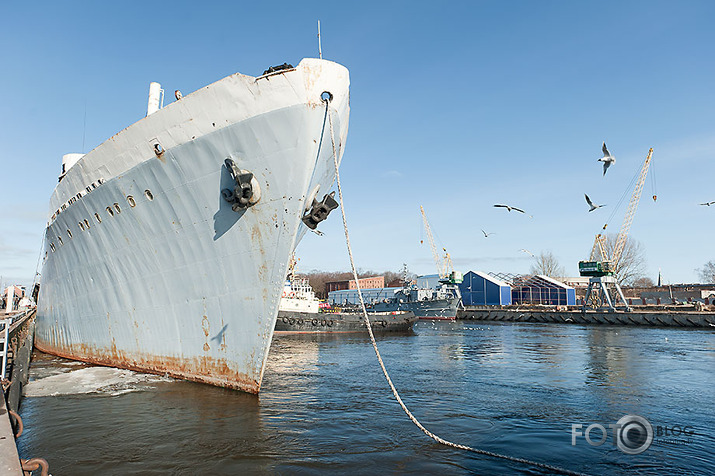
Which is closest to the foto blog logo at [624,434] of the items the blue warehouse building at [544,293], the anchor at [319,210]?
the anchor at [319,210]

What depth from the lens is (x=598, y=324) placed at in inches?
1850

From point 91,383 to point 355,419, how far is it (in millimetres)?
7504

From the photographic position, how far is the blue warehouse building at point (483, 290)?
69.8m

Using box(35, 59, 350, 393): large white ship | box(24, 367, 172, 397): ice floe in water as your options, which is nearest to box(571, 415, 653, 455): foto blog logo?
box(35, 59, 350, 393): large white ship

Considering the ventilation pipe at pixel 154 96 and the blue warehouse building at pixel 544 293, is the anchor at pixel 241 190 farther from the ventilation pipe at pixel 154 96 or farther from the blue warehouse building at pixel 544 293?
the blue warehouse building at pixel 544 293

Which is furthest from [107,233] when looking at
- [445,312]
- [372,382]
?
[445,312]

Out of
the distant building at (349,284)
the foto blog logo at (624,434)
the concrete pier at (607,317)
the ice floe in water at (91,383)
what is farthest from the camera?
the distant building at (349,284)

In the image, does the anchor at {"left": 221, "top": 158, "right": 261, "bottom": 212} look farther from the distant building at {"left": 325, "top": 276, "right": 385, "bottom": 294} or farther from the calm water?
the distant building at {"left": 325, "top": 276, "right": 385, "bottom": 294}

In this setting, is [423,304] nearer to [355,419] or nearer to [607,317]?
[607,317]

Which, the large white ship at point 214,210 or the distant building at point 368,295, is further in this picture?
the distant building at point 368,295

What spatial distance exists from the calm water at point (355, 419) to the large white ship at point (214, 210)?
4.54 feet

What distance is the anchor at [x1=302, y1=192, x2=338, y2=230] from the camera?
1020cm

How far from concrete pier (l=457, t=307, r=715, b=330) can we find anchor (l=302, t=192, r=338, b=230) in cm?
4582

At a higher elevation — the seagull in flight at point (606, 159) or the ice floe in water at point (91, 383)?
the seagull in flight at point (606, 159)
